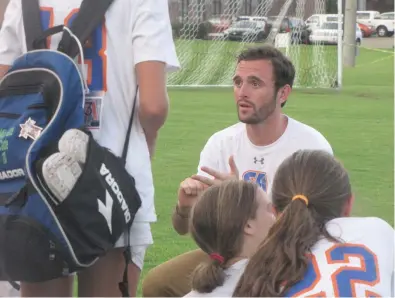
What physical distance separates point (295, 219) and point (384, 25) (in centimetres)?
5229

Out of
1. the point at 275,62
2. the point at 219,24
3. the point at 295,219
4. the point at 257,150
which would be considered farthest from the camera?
the point at 219,24

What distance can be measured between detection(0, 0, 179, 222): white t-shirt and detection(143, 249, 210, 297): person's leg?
0.71m

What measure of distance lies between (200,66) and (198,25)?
0.99 metres

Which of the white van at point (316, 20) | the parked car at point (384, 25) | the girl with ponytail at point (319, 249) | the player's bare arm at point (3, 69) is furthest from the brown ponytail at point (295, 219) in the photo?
the parked car at point (384, 25)

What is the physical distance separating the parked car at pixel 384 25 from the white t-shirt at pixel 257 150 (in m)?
50.3

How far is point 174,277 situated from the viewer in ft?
11.8

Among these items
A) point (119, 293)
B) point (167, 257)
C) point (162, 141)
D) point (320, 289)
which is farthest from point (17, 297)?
point (162, 141)

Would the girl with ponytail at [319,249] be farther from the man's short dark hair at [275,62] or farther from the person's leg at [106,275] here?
the man's short dark hair at [275,62]

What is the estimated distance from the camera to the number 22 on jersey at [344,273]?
7.80 ft

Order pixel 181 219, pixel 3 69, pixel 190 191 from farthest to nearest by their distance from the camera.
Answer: pixel 181 219
pixel 190 191
pixel 3 69

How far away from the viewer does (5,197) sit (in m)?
2.75

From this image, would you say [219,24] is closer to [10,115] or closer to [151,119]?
[151,119]

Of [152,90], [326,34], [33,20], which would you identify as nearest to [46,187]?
[152,90]

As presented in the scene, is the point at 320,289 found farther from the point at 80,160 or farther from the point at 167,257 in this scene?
the point at 167,257
